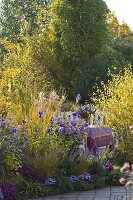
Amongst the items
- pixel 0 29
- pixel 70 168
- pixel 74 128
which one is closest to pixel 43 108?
pixel 74 128

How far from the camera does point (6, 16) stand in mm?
30422

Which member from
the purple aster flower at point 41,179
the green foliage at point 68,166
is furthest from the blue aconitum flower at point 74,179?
the purple aster flower at point 41,179

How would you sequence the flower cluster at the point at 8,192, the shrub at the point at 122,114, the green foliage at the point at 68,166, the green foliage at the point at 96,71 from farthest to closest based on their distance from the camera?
the green foliage at the point at 96,71 < the shrub at the point at 122,114 < the green foliage at the point at 68,166 < the flower cluster at the point at 8,192

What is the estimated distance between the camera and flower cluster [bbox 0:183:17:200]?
681cm

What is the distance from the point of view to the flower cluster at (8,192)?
681 cm

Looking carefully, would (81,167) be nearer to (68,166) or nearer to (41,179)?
(68,166)

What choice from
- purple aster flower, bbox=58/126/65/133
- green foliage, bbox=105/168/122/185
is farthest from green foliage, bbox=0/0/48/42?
green foliage, bbox=105/168/122/185

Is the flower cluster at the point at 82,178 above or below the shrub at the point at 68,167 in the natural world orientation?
below

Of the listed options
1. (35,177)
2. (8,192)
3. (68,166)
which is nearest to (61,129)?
(68,166)

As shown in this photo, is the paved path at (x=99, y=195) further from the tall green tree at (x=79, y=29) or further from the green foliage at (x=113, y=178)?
the tall green tree at (x=79, y=29)

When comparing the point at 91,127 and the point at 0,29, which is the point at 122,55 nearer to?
the point at 91,127

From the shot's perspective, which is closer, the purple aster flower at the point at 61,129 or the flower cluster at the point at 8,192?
the flower cluster at the point at 8,192

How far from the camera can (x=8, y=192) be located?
6.83 m

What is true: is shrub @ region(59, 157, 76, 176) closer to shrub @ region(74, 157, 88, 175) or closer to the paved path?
A: shrub @ region(74, 157, 88, 175)
